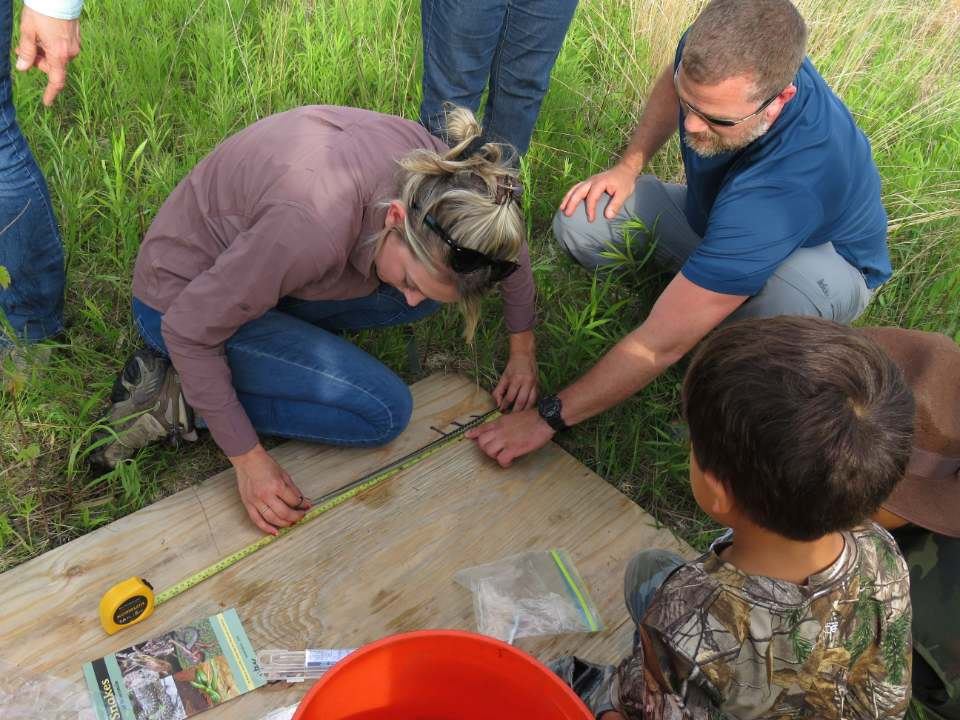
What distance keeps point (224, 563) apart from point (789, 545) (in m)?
1.34

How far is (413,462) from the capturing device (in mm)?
2229

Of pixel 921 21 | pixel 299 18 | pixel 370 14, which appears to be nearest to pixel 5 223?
pixel 299 18

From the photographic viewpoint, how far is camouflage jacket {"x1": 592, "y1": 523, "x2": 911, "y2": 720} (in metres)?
1.11

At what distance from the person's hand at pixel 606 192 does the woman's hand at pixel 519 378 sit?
0.57 metres

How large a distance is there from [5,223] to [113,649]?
1151 millimetres

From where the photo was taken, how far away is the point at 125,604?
1693 mm

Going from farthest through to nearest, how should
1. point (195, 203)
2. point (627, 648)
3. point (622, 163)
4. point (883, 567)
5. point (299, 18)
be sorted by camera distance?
point (299, 18) → point (622, 163) → point (195, 203) → point (627, 648) → point (883, 567)

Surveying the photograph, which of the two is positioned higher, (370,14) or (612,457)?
(370,14)

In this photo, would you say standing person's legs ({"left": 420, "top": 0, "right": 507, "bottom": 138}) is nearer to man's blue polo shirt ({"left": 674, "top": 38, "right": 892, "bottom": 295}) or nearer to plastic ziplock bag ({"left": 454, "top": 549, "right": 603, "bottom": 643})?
man's blue polo shirt ({"left": 674, "top": 38, "right": 892, "bottom": 295})

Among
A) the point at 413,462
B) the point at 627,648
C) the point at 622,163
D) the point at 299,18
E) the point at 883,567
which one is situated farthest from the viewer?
the point at 299,18

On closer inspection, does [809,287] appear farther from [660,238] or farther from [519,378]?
[519,378]

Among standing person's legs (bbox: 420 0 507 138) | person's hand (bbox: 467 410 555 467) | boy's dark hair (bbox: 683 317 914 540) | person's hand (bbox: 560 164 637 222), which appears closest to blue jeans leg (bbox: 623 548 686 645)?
person's hand (bbox: 467 410 555 467)

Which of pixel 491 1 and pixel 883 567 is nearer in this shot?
pixel 883 567

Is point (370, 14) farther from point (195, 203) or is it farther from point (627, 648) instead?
point (627, 648)
